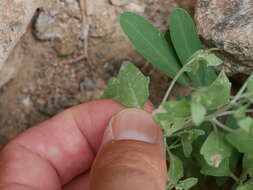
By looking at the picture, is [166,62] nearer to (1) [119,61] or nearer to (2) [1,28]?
(1) [119,61]

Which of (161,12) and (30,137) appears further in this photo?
(161,12)

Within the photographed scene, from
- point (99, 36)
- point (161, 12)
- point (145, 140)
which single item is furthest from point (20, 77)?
point (145, 140)

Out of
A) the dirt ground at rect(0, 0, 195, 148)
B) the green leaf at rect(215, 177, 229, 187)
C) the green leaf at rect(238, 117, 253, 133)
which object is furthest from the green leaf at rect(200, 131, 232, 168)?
the dirt ground at rect(0, 0, 195, 148)

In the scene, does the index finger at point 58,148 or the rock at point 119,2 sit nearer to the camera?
the index finger at point 58,148

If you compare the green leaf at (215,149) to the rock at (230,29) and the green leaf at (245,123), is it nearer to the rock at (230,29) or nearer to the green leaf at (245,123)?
the green leaf at (245,123)

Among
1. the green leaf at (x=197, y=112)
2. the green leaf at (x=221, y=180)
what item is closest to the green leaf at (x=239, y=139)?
the green leaf at (x=197, y=112)

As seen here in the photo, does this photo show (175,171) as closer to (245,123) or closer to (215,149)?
(215,149)

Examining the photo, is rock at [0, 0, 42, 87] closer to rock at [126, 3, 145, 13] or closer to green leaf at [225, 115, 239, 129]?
rock at [126, 3, 145, 13]
